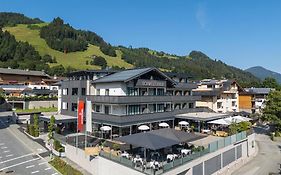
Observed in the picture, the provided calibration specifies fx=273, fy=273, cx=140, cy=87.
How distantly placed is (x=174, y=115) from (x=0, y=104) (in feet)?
173

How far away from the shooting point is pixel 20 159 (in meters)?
34.1

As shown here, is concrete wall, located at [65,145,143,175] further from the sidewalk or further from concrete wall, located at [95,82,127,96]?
concrete wall, located at [95,82,127,96]

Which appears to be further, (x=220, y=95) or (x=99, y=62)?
(x=99, y=62)

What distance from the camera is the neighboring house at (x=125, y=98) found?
40.2 meters

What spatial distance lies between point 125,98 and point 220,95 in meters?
31.9

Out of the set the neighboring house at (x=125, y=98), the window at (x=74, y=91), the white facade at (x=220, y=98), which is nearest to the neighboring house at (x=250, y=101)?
the white facade at (x=220, y=98)

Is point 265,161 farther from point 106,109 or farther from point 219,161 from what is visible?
point 106,109

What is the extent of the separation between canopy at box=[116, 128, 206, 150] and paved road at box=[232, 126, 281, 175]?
10.4 m

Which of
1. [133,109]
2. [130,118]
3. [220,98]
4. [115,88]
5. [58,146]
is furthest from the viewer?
[220,98]

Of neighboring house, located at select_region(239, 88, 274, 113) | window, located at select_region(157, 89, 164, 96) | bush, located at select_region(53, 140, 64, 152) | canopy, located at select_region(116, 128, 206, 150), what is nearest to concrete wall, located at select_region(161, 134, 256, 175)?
canopy, located at select_region(116, 128, 206, 150)

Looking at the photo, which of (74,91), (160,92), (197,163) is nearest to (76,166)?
(197,163)

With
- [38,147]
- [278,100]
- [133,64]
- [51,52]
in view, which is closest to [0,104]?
[38,147]

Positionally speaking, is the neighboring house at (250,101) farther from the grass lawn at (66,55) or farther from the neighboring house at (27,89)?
the grass lawn at (66,55)

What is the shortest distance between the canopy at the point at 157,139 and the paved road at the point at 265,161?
34.0 ft
